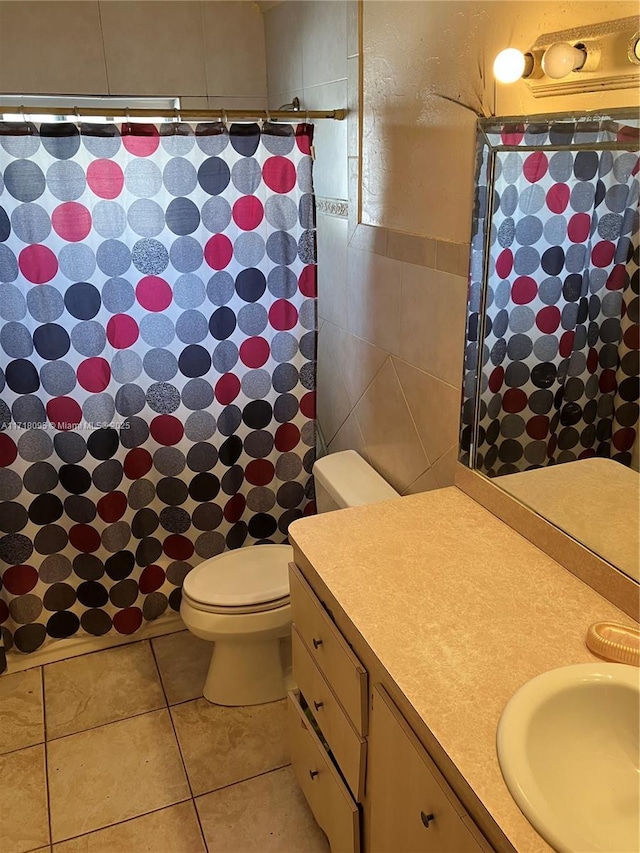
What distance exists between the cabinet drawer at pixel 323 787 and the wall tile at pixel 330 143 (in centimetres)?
159

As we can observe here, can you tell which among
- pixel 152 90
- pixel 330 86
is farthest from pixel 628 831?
pixel 152 90

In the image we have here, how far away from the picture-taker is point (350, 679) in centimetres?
129

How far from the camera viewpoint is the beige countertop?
4.01 ft

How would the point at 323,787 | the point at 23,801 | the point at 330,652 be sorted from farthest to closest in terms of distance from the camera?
the point at 23,801, the point at 323,787, the point at 330,652

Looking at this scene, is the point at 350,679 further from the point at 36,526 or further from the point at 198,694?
the point at 36,526

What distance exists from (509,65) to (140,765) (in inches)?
80.1

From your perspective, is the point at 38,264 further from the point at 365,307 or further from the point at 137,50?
the point at 137,50

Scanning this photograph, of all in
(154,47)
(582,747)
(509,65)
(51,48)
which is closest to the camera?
(582,747)

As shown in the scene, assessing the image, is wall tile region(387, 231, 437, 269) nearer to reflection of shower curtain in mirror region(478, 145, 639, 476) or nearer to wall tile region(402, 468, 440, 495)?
reflection of shower curtain in mirror region(478, 145, 639, 476)

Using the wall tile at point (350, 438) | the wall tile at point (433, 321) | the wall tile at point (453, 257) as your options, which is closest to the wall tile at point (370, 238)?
the wall tile at point (433, 321)

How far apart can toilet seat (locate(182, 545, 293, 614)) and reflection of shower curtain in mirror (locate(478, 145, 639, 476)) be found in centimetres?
83

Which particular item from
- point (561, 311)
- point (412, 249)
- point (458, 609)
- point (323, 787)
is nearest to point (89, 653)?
point (323, 787)

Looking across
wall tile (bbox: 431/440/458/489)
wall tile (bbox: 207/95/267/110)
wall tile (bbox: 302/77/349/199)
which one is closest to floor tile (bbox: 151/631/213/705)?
wall tile (bbox: 431/440/458/489)

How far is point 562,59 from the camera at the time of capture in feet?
3.87
